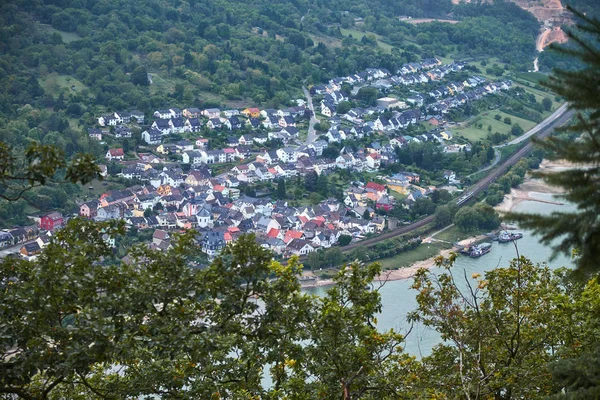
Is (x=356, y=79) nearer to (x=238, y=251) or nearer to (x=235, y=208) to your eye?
(x=235, y=208)

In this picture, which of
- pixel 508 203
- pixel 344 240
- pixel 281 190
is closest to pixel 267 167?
pixel 281 190

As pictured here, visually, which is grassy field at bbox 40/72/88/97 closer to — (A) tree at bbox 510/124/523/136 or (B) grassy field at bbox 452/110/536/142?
(B) grassy field at bbox 452/110/536/142

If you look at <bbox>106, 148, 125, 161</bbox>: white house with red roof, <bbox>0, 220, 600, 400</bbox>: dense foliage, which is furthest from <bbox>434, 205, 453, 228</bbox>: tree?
<bbox>0, 220, 600, 400</bbox>: dense foliage

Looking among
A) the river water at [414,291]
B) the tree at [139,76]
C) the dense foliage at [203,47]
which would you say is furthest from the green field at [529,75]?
the tree at [139,76]

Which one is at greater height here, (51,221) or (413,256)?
(413,256)

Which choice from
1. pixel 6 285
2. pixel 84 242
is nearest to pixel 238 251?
pixel 84 242

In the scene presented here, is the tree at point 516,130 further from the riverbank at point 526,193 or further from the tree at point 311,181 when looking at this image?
the tree at point 311,181

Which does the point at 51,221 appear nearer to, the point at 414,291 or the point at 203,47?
the point at 414,291
